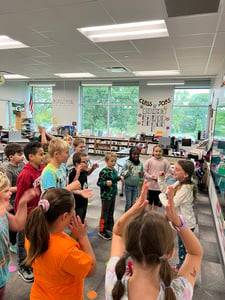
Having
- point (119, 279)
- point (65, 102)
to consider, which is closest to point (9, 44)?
point (65, 102)

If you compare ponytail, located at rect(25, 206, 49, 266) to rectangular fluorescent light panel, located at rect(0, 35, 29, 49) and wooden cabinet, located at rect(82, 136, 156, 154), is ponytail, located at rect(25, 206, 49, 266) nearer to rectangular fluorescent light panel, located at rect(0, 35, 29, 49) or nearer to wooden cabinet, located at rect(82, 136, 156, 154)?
rectangular fluorescent light panel, located at rect(0, 35, 29, 49)

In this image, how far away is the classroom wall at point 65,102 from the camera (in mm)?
9367

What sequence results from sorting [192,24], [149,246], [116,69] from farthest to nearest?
[116,69] < [192,24] < [149,246]

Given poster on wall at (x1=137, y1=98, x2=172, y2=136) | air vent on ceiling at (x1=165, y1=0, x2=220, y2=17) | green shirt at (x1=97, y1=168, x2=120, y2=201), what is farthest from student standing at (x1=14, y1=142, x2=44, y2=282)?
poster on wall at (x1=137, y1=98, x2=172, y2=136)

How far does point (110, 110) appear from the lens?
364 inches

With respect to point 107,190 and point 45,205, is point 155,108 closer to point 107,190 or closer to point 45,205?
point 107,190

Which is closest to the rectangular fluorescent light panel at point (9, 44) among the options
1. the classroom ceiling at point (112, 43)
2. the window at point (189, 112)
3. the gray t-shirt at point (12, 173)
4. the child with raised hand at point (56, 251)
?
the classroom ceiling at point (112, 43)

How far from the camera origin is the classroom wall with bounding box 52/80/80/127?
937 centimetres

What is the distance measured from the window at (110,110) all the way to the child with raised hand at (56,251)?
8022 millimetres

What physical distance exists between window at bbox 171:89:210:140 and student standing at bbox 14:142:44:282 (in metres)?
7.03

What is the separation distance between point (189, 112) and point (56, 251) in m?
8.09

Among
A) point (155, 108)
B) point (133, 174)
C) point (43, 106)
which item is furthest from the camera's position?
point (43, 106)

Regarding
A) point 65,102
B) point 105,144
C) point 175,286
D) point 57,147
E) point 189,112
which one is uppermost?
point 65,102

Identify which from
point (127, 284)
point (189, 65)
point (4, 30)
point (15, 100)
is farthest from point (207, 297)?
point (15, 100)
